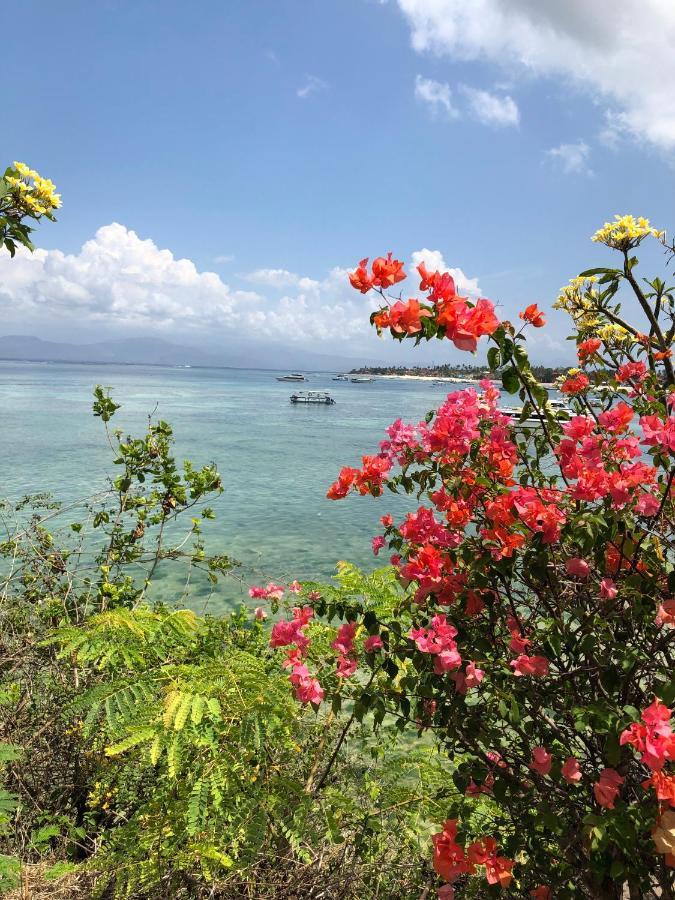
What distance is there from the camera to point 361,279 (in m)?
1.69

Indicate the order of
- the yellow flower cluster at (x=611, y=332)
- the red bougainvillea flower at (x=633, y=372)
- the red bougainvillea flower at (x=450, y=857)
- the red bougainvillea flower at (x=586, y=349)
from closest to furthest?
the red bougainvillea flower at (x=450, y=857), the red bougainvillea flower at (x=633, y=372), the red bougainvillea flower at (x=586, y=349), the yellow flower cluster at (x=611, y=332)

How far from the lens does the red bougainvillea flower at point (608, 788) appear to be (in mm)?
1516

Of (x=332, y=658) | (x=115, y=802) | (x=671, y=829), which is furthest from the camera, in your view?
(x=115, y=802)

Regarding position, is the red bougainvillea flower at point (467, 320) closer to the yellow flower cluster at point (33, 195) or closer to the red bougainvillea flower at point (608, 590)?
the red bougainvillea flower at point (608, 590)

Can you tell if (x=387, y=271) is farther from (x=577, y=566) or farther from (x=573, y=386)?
(x=573, y=386)

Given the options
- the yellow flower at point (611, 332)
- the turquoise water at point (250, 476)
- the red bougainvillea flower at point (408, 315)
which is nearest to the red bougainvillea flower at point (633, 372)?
the yellow flower at point (611, 332)

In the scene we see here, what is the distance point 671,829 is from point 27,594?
4.88m

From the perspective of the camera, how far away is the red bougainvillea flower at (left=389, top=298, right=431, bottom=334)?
1.57 meters

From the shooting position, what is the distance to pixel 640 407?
8.21 feet

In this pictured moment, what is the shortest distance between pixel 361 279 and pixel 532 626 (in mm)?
1415

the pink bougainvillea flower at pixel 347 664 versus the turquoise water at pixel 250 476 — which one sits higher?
the pink bougainvillea flower at pixel 347 664

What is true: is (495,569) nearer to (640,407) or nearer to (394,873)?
(640,407)

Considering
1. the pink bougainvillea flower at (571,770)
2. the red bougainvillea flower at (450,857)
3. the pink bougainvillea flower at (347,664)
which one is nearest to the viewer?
the pink bougainvillea flower at (571,770)

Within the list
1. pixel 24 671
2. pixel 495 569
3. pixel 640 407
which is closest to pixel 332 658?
pixel 495 569
